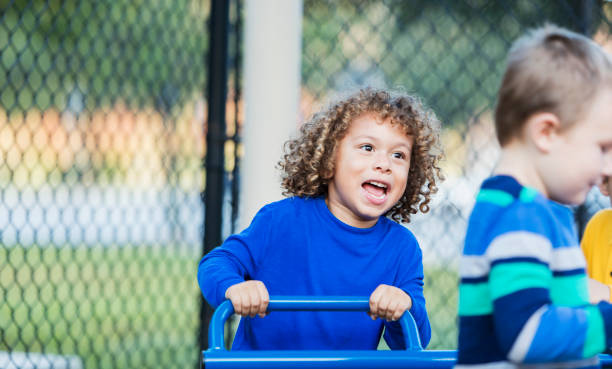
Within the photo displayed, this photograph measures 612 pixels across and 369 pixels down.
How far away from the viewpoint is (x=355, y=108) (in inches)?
70.9

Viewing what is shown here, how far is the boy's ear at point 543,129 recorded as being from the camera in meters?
0.96

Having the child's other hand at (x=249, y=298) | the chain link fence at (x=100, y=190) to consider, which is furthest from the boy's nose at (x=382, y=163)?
the chain link fence at (x=100, y=190)

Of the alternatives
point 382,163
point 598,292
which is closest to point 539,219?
point 598,292

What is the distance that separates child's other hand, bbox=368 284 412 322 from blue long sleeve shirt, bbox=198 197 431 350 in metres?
0.16

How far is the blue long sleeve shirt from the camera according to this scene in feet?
5.53

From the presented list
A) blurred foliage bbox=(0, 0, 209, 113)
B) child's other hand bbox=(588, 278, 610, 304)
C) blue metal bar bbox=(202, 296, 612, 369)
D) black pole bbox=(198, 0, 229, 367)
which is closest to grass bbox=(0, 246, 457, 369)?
black pole bbox=(198, 0, 229, 367)

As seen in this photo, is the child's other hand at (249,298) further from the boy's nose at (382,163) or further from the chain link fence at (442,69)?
the chain link fence at (442,69)

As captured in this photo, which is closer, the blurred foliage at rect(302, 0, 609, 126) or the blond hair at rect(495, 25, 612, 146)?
the blond hair at rect(495, 25, 612, 146)

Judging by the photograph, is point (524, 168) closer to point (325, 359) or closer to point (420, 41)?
point (325, 359)

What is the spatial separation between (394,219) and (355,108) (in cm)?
32

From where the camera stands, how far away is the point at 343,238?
175cm

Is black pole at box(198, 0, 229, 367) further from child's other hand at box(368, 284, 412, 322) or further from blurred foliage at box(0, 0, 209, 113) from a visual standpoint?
child's other hand at box(368, 284, 412, 322)

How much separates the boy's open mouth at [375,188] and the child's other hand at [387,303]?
266 millimetres

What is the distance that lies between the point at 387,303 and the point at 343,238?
308mm
